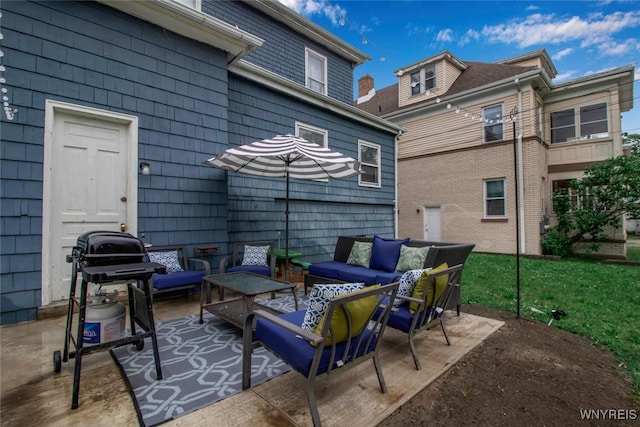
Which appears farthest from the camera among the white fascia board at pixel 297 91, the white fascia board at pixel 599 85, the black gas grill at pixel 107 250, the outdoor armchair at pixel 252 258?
the white fascia board at pixel 599 85

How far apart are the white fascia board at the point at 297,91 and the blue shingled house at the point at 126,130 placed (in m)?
0.03

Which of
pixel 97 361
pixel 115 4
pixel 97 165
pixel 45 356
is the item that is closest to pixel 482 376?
pixel 97 361

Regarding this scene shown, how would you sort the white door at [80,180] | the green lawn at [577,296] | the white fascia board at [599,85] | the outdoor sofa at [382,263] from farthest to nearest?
the white fascia board at [599,85], the outdoor sofa at [382,263], the white door at [80,180], the green lawn at [577,296]

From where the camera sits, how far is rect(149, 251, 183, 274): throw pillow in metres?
4.22

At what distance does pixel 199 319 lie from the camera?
3.52m

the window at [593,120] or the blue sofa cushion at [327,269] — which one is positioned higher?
the window at [593,120]

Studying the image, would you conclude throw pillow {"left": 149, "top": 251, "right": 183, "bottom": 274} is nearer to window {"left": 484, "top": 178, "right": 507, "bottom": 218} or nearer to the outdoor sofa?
the outdoor sofa

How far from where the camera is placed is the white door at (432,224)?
12.2 m

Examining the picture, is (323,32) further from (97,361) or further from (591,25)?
(97,361)

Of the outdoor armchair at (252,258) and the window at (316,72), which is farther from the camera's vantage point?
the window at (316,72)

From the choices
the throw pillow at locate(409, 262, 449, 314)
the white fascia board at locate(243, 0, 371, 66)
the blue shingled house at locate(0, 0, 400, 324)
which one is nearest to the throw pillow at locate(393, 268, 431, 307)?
the throw pillow at locate(409, 262, 449, 314)

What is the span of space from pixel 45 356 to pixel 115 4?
4408 mm

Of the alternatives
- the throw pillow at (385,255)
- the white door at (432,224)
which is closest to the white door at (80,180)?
the throw pillow at (385,255)

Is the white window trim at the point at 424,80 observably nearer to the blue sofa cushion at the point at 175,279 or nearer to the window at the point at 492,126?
the window at the point at 492,126
